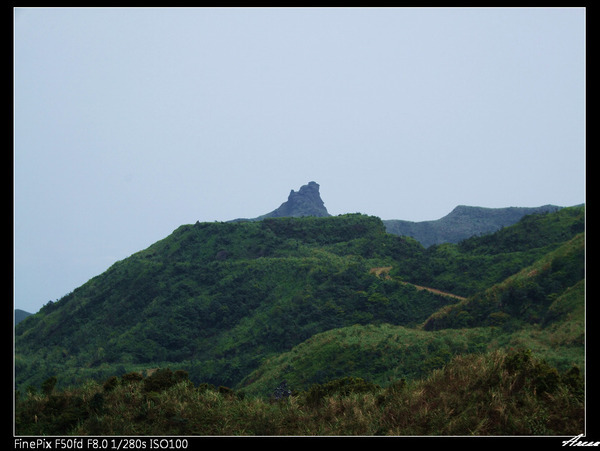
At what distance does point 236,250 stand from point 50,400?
4851 cm

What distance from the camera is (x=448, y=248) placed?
5103cm

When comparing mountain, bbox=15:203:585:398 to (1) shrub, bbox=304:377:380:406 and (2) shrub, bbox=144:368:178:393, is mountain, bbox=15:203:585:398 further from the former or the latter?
(2) shrub, bbox=144:368:178:393

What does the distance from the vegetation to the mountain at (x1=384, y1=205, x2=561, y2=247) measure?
53.7 meters

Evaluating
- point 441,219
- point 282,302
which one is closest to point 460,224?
point 441,219

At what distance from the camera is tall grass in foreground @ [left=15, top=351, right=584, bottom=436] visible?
23.5 feet

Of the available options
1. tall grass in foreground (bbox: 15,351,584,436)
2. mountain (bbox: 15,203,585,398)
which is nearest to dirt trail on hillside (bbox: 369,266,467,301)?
mountain (bbox: 15,203,585,398)

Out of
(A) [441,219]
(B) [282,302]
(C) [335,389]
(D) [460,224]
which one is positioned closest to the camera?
(C) [335,389]

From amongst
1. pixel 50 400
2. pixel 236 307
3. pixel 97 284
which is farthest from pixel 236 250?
pixel 50 400

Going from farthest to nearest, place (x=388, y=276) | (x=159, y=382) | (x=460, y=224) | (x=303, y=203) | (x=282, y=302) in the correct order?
(x=460, y=224) → (x=303, y=203) → (x=388, y=276) → (x=282, y=302) → (x=159, y=382)

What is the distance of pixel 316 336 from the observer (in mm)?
31422

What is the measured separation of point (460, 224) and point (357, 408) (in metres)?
114

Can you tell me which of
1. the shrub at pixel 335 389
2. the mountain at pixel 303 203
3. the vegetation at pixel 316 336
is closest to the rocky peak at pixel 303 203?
the mountain at pixel 303 203

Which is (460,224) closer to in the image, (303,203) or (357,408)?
A: (303,203)
